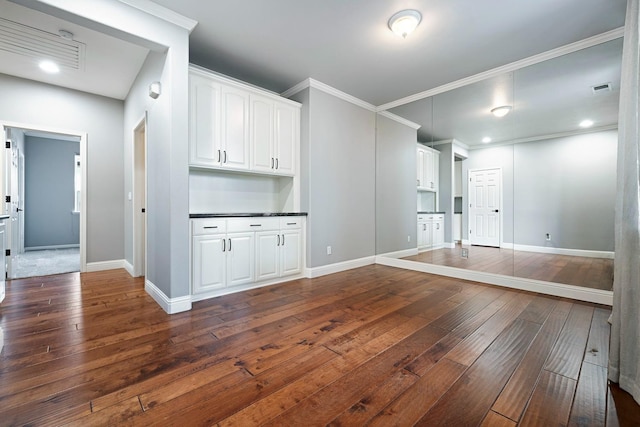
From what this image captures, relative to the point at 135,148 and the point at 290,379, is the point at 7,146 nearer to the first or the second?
the point at 135,148

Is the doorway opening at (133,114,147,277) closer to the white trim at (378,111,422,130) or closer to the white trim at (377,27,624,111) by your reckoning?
the white trim at (378,111,422,130)

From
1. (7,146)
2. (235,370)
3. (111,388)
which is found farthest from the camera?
(7,146)

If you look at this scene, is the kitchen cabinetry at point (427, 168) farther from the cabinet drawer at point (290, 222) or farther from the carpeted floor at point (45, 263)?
the carpeted floor at point (45, 263)

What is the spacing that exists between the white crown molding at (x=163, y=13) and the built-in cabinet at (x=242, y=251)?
181 centimetres

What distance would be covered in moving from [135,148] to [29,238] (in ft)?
16.2

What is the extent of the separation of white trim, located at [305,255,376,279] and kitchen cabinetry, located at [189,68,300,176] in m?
1.39

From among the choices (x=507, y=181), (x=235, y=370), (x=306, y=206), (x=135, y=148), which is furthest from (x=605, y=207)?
(x=135, y=148)

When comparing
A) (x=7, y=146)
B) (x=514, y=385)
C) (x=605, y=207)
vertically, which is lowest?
(x=514, y=385)

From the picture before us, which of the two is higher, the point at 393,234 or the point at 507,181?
the point at 507,181

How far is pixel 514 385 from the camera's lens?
1.45 m

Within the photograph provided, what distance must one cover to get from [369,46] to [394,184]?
2331mm

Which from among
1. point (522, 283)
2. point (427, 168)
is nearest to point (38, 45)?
point (427, 168)

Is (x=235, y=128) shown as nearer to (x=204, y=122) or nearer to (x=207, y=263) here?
(x=204, y=122)

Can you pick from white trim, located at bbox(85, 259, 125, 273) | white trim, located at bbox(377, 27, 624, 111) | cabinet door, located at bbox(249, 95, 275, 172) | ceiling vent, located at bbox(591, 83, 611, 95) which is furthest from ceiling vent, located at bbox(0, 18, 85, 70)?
ceiling vent, located at bbox(591, 83, 611, 95)
